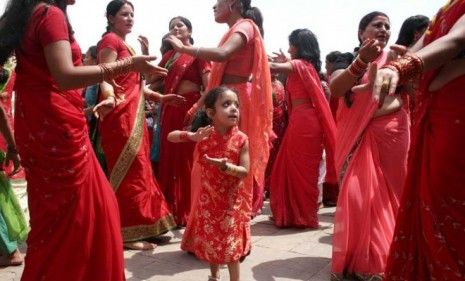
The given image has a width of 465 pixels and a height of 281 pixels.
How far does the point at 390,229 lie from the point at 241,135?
1148 millimetres

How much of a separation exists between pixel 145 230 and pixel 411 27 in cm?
255

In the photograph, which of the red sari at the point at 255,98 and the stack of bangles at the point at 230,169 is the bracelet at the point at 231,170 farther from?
the red sari at the point at 255,98

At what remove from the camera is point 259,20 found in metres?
4.68

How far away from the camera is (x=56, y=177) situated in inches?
91.5

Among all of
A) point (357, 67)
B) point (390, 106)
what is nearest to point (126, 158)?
point (390, 106)

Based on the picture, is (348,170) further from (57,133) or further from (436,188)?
(57,133)

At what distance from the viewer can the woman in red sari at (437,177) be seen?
1.95 metres

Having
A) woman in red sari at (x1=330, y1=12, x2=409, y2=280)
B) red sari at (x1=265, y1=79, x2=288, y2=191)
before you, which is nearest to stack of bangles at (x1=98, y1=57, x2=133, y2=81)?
woman in red sari at (x1=330, y1=12, x2=409, y2=280)

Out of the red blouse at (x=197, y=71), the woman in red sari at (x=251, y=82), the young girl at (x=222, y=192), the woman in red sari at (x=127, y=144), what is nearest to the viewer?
the young girl at (x=222, y=192)

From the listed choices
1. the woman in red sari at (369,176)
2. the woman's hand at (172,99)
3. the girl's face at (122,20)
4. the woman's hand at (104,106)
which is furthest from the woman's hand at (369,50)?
the girl's face at (122,20)

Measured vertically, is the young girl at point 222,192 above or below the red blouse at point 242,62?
below

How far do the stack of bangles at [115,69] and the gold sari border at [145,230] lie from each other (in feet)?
6.33

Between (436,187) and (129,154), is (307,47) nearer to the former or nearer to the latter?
(129,154)

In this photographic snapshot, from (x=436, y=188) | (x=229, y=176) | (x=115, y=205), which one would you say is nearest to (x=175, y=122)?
(x=229, y=176)
